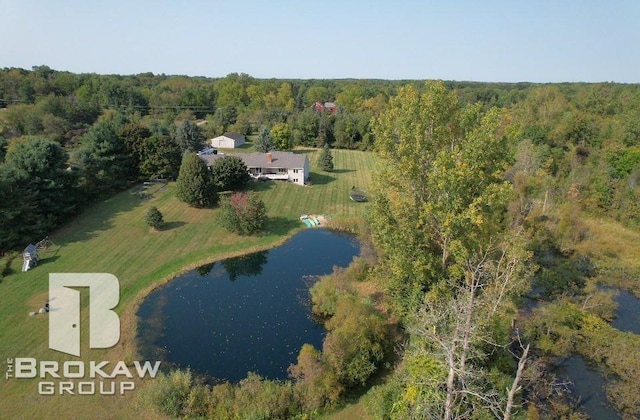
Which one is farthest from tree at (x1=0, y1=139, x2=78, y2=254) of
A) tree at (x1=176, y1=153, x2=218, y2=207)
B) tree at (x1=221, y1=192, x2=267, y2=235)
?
tree at (x1=221, y1=192, x2=267, y2=235)

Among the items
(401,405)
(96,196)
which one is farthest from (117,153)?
(401,405)

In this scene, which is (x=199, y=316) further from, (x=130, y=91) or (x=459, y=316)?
(x=130, y=91)

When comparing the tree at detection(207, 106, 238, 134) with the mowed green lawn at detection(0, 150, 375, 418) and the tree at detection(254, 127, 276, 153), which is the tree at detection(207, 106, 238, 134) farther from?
the mowed green lawn at detection(0, 150, 375, 418)

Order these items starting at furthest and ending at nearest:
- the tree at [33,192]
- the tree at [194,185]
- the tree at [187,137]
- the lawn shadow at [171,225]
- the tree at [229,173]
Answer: the tree at [187,137]
the tree at [229,173]
the tree at [194,185]
the lawn shadow at [171,225]
the tree at [33,192]

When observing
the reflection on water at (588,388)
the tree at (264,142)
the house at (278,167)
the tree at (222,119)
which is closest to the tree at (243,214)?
the house at (278,167)

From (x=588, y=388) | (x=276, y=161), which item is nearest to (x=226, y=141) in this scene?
(x=276, y=161)

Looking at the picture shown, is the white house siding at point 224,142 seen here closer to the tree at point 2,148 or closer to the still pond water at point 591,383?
the tree at point 2,148
